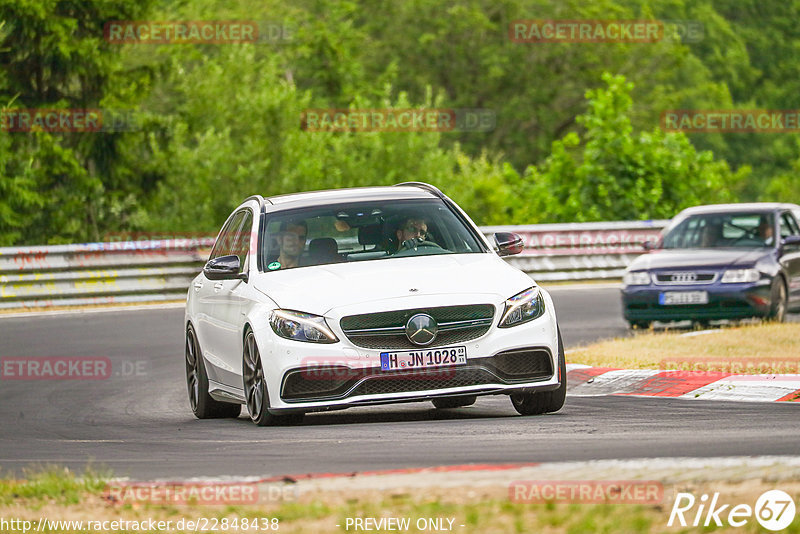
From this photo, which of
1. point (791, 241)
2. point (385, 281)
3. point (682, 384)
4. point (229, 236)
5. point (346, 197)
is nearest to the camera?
point (385, 281)

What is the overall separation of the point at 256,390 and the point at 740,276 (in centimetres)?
938

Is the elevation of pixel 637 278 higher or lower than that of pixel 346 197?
lower

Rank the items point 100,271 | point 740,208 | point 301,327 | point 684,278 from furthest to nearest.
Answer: point 100,271 → point 740,208 → point 684,278 → point 301,327

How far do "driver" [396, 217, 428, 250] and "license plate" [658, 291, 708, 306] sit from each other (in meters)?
7.80

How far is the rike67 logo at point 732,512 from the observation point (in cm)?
541

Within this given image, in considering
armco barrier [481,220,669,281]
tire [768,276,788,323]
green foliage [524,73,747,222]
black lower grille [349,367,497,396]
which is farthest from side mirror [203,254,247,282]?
green foliage [524,73,747,222]

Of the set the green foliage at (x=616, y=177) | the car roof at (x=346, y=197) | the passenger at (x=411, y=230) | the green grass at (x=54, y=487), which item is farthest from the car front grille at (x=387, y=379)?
the green foliage at (x=616, y=177)

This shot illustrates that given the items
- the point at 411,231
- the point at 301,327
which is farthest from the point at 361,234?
the point at 301,327

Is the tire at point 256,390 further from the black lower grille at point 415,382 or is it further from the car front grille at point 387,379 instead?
the black lower grille at point 415,382

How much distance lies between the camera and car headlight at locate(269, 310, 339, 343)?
9648mm

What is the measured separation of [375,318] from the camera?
961cm

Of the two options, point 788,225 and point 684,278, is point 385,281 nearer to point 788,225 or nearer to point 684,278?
point 684,278

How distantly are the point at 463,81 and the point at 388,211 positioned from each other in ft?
196

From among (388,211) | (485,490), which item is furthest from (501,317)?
(485,490)
